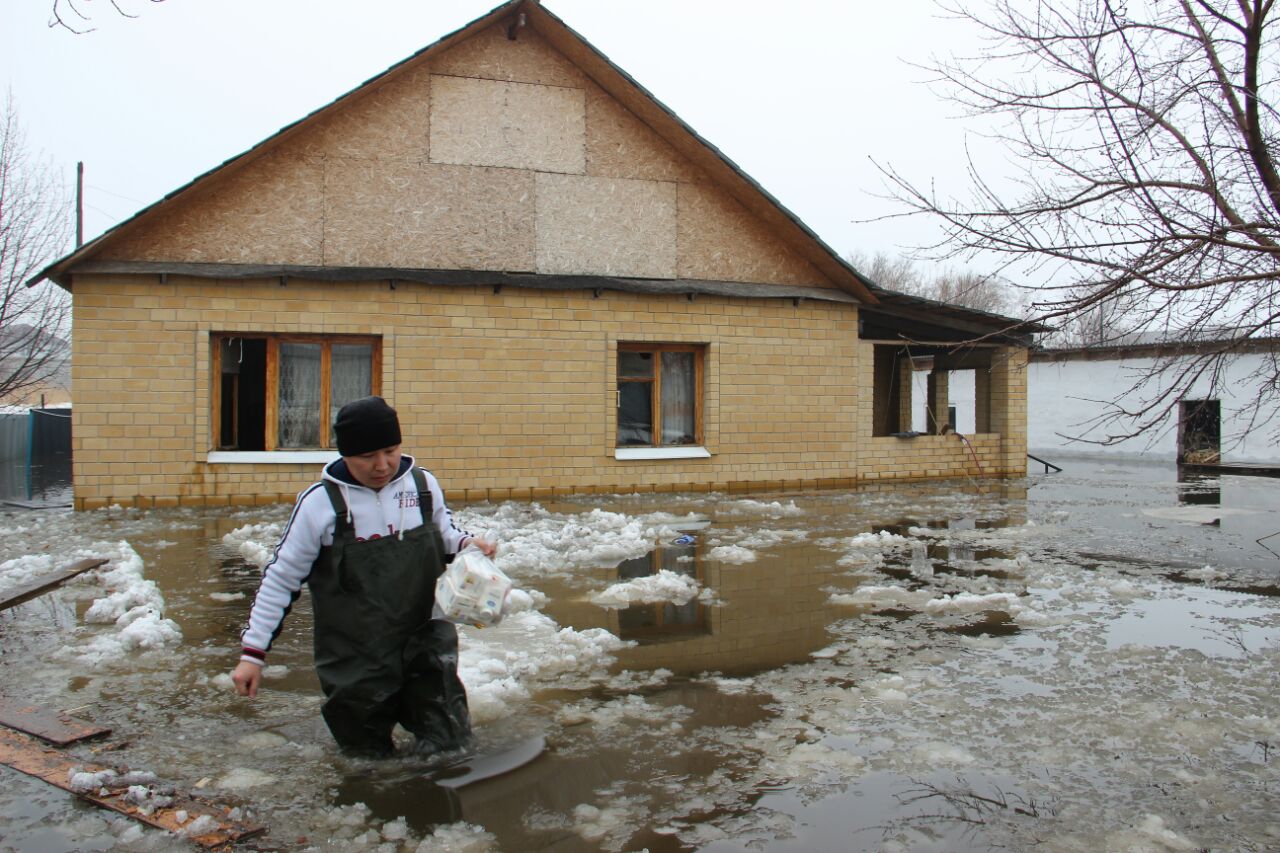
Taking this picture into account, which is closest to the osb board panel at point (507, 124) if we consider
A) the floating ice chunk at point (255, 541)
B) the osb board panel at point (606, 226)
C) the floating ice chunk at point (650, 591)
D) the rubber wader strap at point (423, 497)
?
the osb board panel at point (606, 226)

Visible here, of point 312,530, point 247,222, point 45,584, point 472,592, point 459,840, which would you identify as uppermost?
point 247,222

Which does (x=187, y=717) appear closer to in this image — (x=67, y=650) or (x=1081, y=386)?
(x=67, y=650)

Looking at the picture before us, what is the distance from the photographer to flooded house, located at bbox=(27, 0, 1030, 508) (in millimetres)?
11750

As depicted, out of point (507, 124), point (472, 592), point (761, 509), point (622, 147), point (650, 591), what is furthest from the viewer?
point (622, 147)

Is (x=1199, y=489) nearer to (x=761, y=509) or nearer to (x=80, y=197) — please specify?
(x=761, y=509)

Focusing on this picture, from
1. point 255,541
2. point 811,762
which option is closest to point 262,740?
point 811,762

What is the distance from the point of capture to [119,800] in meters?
3.43

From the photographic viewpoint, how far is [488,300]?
1281 cm

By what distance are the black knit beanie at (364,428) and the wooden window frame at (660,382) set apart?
33.4 ft

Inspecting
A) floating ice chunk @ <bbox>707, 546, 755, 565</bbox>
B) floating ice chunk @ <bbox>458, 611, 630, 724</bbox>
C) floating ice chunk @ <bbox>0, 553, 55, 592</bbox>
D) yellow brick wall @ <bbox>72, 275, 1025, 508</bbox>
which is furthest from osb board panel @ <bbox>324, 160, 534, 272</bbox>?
floating ice chunk @ <bbox>458, 611, 630, 724</bbox>

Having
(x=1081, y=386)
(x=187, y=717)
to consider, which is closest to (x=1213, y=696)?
(x=187, y=717)

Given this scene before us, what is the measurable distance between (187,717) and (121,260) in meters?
8.86

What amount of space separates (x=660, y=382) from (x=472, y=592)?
10.5 m

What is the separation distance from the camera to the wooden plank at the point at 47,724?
400 cm
